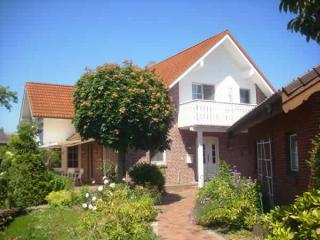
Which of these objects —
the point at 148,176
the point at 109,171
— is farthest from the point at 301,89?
the point at 109,171

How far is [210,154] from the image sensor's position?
2395cm

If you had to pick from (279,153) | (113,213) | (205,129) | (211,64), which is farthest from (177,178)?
(113,213)

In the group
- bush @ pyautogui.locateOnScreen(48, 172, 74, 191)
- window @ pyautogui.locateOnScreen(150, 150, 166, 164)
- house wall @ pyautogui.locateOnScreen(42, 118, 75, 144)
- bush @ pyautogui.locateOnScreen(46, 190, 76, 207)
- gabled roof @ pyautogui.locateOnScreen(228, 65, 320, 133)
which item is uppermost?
house wall @ pyautogui.locateOnScreen(42, 118, 75, 144)

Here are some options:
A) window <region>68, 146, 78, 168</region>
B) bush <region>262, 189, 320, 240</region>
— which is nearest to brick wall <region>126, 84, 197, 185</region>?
window <region>68, 146, 78, 168</region>

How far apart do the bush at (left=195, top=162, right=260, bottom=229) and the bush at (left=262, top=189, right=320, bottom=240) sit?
4290 mm

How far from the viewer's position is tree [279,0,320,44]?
4.50m

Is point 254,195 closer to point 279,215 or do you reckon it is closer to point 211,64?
point 279,215

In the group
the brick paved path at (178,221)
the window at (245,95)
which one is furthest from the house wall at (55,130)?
the window at (245,95)

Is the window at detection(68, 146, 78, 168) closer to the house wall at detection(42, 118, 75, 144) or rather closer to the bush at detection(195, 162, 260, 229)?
the house wall at detection(42, 118, 75, 144)

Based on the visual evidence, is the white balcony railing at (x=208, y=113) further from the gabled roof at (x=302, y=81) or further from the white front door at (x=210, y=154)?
the gabled roof at (x=302, y=81)

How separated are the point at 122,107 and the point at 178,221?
15.0 feet

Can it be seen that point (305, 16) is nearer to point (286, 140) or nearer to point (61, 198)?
point (286, 140)

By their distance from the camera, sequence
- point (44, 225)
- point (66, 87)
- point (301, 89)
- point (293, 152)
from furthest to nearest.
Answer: point (66, 87)
point (44, 225)
point (293, 152)
point (301, 89)

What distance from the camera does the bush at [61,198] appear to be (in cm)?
1517
